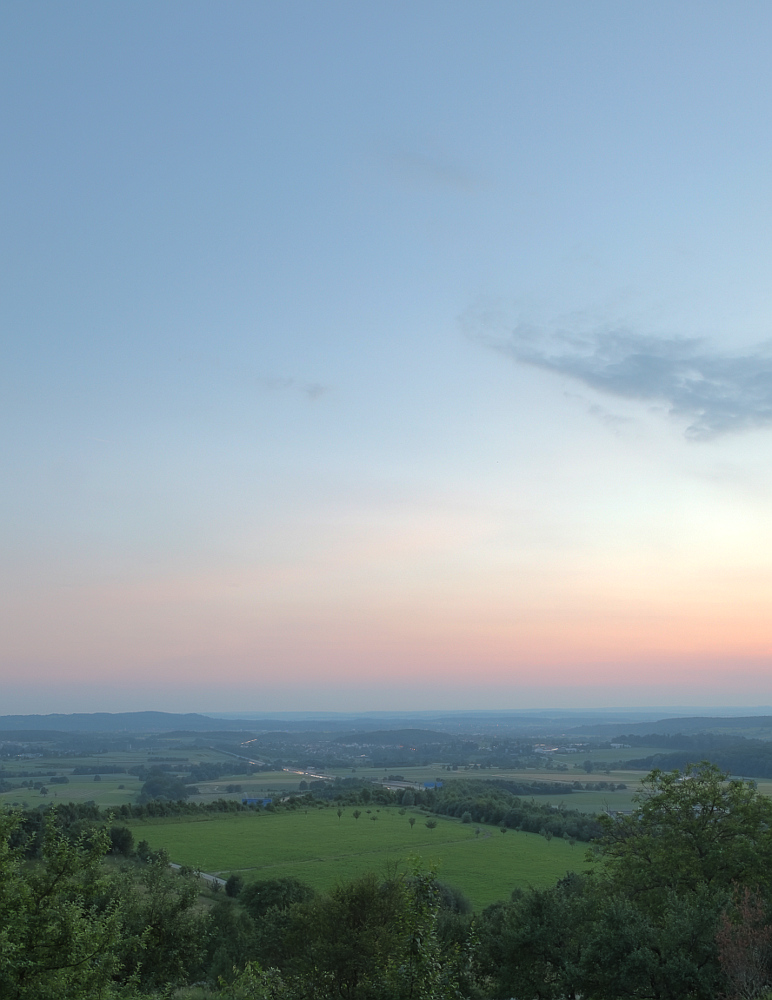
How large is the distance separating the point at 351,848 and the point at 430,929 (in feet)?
262

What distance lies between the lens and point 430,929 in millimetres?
19500

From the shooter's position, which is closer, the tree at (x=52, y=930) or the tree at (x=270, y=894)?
the tree at (x=52, y=930)

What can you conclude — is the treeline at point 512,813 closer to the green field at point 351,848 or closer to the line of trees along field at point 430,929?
the green field at point 351,848

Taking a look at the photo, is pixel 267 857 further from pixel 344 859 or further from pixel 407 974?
pixel 407 974

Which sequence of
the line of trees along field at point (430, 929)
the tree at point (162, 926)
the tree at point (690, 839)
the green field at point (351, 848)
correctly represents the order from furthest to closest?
the green field at point (351, 848)
the tree at point (690, 839)
the tree at point (162, 926)
the line of trees along field at point (430, 929)

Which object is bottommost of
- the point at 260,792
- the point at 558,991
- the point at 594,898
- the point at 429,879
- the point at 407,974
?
the point at 260,792

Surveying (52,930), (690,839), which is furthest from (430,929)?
(690,839)

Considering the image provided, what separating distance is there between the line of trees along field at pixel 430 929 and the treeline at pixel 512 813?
60.8 metres

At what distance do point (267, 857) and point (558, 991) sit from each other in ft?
195

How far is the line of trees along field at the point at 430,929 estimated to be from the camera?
18.7 m

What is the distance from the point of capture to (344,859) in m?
84.6

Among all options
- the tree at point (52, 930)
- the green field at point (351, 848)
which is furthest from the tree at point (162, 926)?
the green field at point (351, 848)

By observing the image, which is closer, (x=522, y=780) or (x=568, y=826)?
(x=568, y=826)

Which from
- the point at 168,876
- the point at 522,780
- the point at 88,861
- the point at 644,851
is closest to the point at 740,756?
the point at 522,780
